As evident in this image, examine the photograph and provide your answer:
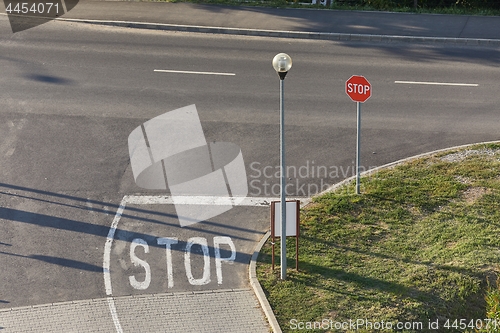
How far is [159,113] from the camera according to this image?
1670 centimetres

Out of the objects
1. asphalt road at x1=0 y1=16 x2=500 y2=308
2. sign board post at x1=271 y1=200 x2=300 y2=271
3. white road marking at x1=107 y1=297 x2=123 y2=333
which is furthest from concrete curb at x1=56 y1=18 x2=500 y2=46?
white road marking at x1=107 y1=297 x2=123 y2=333

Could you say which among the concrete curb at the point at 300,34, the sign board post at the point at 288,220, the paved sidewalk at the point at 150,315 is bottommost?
the paved sidewalk at the point at 150,315

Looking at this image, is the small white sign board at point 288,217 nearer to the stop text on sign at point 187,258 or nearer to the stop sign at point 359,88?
the stop text on sign at point 187,258

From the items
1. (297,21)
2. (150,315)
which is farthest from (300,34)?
(150,315)

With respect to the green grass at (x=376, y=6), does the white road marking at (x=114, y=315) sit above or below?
below

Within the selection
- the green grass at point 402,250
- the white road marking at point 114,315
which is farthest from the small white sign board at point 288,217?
the white road marking at point 114,315

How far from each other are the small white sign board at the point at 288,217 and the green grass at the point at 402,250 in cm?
65

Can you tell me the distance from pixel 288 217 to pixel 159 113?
233 inches

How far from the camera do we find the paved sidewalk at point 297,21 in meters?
20.5

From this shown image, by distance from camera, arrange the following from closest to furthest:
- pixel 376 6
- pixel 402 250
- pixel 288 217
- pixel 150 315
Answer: pixel 150 315
pixel 288 217
pixel 402 250
pixel 376 6

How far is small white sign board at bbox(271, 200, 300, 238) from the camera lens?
38.8 feet

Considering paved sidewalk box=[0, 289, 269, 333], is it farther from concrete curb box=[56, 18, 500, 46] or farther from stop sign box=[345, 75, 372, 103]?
concrete curb box=[56, 18, 500, 46]

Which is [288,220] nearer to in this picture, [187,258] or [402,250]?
[187,258]

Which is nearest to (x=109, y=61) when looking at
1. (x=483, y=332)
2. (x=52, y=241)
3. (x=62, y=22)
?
(x=62, y=22)
